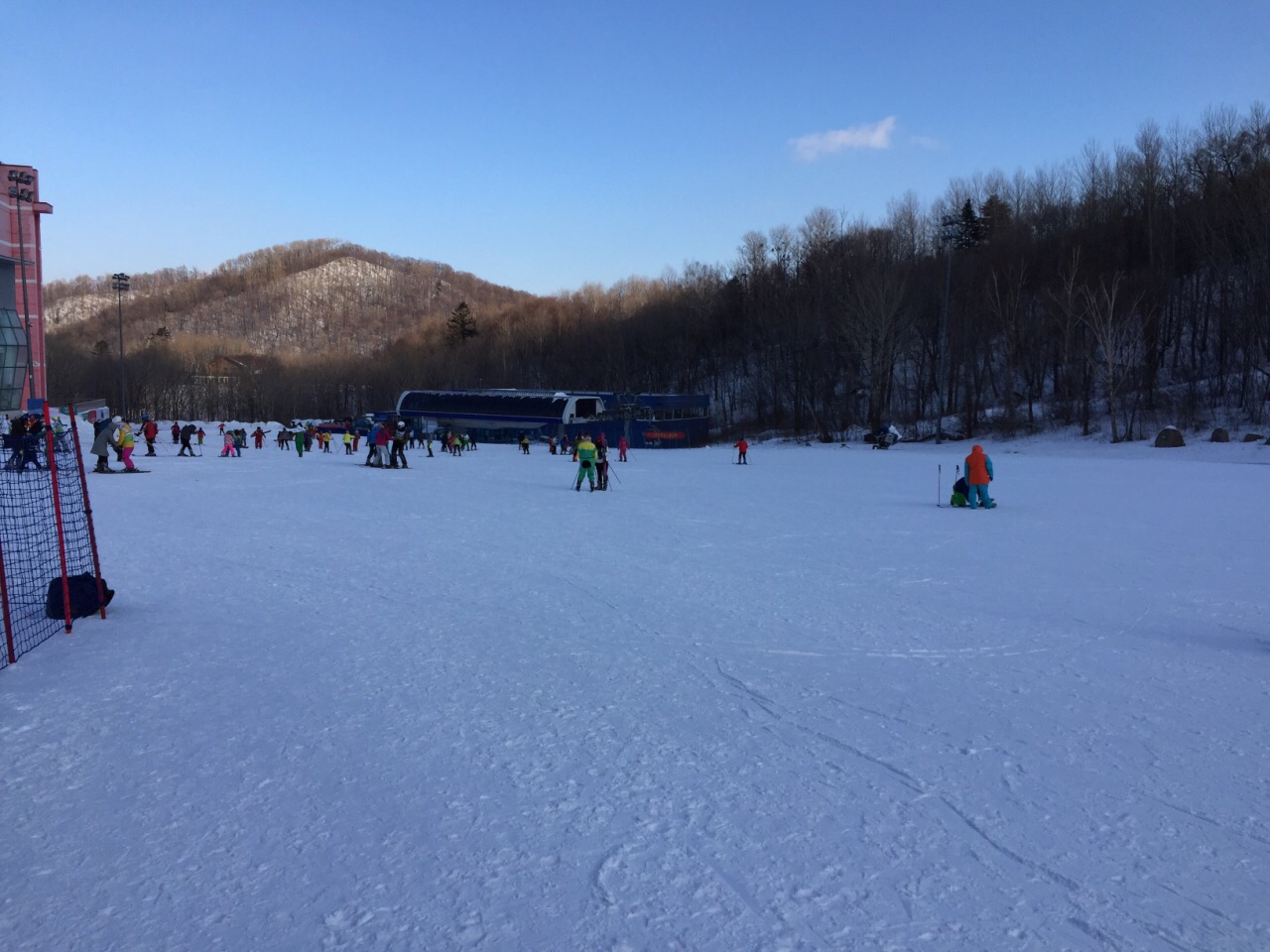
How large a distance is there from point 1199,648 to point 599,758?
16.8ft

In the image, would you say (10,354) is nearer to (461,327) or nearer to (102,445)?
(102,445)

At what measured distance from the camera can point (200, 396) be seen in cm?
10781

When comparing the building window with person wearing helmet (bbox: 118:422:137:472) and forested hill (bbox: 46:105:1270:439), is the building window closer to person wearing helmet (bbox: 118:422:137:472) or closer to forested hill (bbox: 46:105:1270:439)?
person wearing helmet (bbox: 118:422:137:472)

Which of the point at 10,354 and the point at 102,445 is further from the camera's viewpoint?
the point at 102,445

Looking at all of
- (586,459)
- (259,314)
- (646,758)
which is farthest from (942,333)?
(259,314)

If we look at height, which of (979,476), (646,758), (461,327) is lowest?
(646,758)

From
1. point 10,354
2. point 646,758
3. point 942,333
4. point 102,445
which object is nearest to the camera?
point 646,758

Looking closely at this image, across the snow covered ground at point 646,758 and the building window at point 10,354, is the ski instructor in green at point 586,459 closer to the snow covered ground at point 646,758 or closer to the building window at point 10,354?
the snow covered ground at point 646,758

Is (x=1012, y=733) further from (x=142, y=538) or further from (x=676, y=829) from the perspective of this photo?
(x=142, y=538)

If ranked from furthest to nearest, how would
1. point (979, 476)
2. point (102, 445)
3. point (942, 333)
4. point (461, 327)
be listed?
point (461, 327), point (942, 333), point (102, 445), point (979, 476)

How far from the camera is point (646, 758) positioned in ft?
14.9

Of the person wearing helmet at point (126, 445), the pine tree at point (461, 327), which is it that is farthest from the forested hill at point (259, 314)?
the person wearing helmet at point (126, 445)

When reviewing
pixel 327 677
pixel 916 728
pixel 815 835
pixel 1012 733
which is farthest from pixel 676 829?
pixel 327 677

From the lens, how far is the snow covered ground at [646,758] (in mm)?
3162
